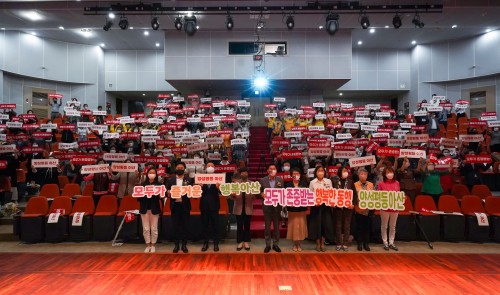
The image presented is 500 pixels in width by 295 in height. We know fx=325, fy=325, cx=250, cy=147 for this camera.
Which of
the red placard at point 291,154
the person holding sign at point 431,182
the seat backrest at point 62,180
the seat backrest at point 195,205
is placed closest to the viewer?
the seat backrest at point 195,205

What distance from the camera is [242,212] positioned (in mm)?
6254

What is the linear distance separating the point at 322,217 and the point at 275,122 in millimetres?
Answer: 6416

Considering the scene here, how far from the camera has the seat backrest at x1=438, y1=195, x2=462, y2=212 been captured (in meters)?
6.86

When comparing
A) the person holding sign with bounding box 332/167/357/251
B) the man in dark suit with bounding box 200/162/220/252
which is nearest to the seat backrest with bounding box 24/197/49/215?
the man in dark suit with bounding box 200/162/220/252

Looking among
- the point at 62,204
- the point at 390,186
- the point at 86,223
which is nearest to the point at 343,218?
the point at 390,186

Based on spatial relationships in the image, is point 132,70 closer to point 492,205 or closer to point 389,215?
point 389,215

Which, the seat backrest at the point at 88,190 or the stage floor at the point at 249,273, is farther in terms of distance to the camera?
the seat backrest at the point at 88,190

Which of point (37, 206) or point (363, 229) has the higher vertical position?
point (37, 206)

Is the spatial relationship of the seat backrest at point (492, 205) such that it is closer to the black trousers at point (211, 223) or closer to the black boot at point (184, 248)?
the black trousers at point (211, 223)

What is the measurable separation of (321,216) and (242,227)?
155 cm

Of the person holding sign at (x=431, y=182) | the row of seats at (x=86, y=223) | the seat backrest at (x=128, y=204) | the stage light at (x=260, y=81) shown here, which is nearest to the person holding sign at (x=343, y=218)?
the person holding sign at (x=431, y=182)

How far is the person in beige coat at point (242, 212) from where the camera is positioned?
6211 mm

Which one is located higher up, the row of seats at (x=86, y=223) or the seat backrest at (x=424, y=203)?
the seat backrest at (x=424, y=203)

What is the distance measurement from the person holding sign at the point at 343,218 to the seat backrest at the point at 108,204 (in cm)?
459
